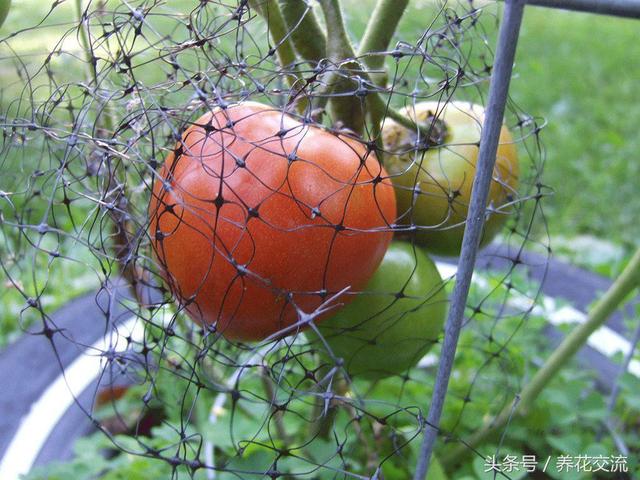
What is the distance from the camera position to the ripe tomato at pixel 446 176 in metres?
0.55

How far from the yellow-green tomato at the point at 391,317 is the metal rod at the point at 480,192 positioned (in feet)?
0.33

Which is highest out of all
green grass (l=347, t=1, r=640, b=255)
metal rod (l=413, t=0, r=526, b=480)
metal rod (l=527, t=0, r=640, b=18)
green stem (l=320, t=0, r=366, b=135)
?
green grass (l=347, t=1, r=640, b=255)

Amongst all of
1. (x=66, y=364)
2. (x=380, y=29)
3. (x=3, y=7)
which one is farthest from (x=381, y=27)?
(x=66, y=364)

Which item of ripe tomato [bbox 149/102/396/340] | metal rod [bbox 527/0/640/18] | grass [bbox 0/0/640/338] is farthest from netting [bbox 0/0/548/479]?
grass [bbox 0/0/640/338]

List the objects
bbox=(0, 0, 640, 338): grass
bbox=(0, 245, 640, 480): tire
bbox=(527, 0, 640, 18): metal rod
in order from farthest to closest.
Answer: bbox=(0, 0, 640, 338): grass → bbox=(0, 245, 640, 480): tire → bbox=(527, 0, 640, 18): metal rod

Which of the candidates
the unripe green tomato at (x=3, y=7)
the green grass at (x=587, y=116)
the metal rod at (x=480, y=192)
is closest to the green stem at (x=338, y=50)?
the metal rod at (x=480, y=192)

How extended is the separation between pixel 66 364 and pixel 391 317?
531 millimetres

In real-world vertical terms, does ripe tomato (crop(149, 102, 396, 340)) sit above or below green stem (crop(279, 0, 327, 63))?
below

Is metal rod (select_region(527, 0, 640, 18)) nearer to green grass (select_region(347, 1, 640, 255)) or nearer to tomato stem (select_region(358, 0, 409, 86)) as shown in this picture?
tomato stem (select_region(358, 0, 409, 86))

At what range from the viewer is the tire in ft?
2.51

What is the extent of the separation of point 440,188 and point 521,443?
1.37 feet

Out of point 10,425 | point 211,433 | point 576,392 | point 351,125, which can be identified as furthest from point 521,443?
point 10,425

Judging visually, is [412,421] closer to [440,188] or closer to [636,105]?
[440,188]

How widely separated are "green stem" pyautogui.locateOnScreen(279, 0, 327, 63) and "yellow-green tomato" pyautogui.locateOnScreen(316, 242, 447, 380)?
0.54ft
